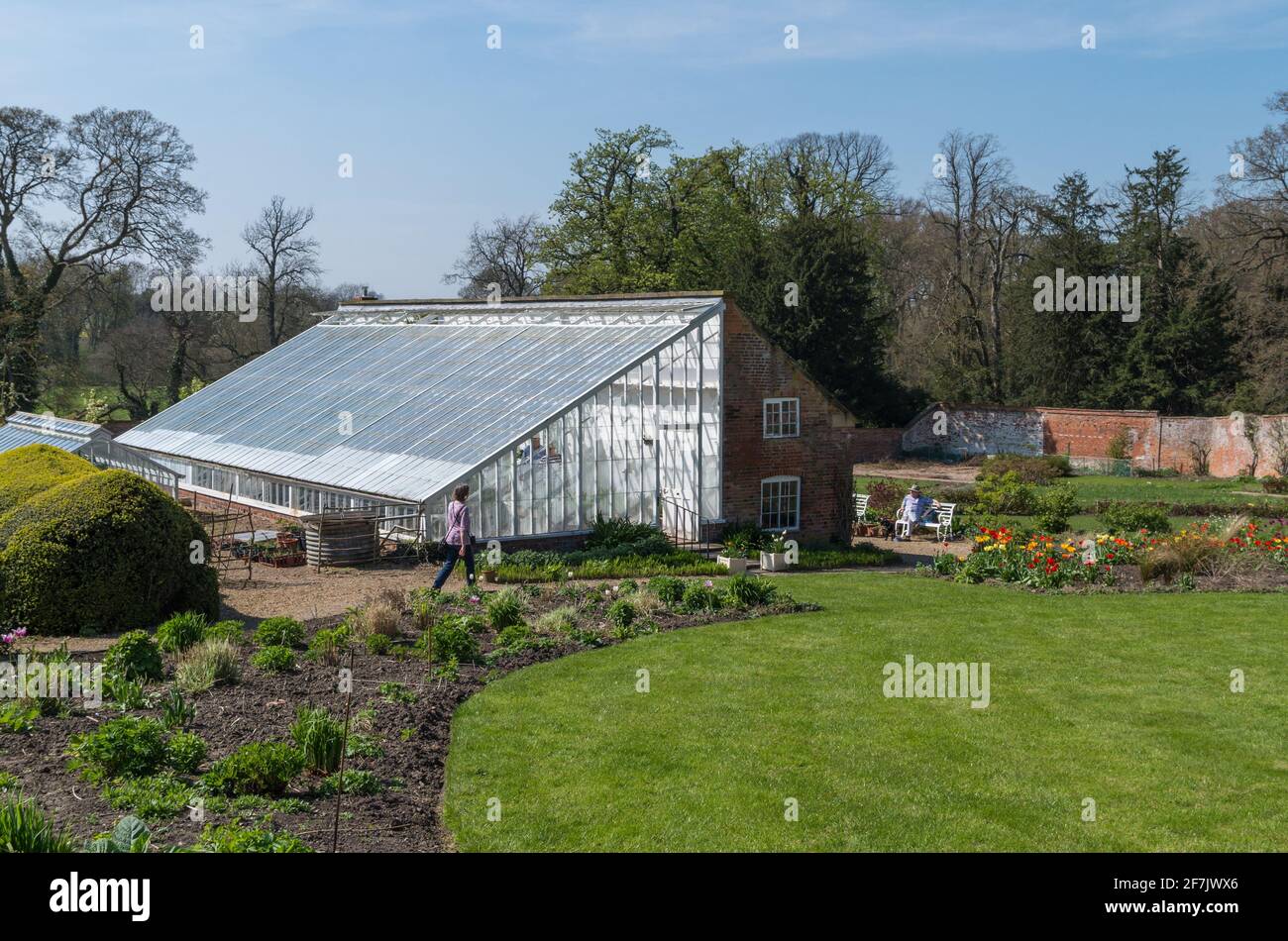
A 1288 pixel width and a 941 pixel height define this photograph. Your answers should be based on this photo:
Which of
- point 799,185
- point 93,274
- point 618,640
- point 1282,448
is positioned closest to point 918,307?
point 799,185

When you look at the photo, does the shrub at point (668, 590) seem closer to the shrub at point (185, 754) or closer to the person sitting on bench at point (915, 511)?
the shrub at point (185, 754)

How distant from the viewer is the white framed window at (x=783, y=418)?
24.5 metres

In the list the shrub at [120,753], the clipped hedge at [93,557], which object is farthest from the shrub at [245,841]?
the clipped hedge at [93,557]

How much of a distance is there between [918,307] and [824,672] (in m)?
54.9

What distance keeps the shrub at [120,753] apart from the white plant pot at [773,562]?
47.3 feet

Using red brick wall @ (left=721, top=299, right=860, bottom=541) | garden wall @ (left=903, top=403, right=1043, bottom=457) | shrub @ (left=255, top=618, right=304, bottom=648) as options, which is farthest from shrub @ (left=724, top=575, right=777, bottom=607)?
garden wall @ (left=903, top=403, right=1043, bottom=457)

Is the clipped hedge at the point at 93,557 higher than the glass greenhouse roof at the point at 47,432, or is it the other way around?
the glass greenhouse roof at the point at 47,432

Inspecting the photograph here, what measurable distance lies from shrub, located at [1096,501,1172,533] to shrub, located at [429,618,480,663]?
18.3 metres

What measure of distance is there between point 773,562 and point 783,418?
4050 mm

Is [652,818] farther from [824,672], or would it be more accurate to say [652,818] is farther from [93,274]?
[93,274]

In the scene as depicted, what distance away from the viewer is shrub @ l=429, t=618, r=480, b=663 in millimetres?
12852

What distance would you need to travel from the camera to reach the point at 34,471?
53.7ft

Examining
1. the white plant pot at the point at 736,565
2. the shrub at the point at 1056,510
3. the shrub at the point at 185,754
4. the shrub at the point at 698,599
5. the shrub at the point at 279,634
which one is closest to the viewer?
the shrub at the point at 185,754

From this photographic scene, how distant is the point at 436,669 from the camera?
1236 centimetres
